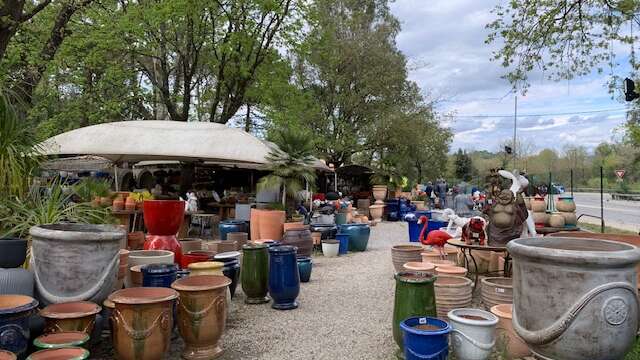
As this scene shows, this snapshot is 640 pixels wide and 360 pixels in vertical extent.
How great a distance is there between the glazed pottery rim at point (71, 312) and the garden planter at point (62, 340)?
0.44 ft

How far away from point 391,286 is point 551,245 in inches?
148

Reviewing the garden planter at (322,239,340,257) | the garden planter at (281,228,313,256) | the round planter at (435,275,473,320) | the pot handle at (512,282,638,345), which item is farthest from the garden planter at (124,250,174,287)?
the garden planter at (322,239,340,257)

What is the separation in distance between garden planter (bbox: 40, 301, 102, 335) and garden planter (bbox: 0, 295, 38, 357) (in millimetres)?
244

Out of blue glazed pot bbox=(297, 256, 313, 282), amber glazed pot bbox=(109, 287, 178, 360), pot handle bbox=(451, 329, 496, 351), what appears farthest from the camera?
blue glazed pot bbox=(297, 256, 313, 282)

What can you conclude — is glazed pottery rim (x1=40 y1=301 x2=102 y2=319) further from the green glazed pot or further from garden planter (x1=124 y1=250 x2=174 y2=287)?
the green glazed pot

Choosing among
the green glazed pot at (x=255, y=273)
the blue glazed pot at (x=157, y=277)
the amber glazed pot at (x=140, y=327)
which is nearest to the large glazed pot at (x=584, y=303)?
the amber glazed pot at (x=140, y=327)

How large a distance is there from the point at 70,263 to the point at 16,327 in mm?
690

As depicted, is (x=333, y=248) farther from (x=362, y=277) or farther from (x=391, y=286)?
(x=391, y=286)

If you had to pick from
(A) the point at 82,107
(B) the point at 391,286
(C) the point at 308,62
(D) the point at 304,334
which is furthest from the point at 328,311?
(C) the point at 308,62

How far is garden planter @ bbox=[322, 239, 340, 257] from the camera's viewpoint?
31.2ft

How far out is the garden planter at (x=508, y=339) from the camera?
396 centimetres

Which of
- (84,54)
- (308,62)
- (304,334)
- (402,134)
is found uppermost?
(308,62)

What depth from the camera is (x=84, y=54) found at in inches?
592

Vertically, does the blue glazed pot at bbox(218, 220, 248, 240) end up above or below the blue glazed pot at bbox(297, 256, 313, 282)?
above
